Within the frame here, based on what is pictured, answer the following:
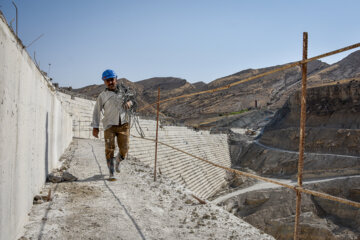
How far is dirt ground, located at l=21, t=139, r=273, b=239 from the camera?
2420 mm

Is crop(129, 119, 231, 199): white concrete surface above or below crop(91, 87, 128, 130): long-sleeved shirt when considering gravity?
below

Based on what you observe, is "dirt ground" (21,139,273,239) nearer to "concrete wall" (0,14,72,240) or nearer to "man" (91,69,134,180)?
"concrete wall" (0,14,72,240)

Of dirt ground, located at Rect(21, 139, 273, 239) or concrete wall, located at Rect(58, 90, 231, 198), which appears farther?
concrete wall, located at Rect(58, 90, 231, 198)

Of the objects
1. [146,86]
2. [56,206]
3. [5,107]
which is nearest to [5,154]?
[5,107]

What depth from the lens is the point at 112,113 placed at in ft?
13.8

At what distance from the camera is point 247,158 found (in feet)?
84.2

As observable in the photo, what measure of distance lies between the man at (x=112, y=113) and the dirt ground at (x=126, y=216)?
26.5 inches

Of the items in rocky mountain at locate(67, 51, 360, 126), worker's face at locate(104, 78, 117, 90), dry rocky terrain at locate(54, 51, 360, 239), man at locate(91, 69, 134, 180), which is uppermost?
rocky mountain at locate(67, 51, 360, 126)

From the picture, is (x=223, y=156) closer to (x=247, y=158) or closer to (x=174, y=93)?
(x=247, y=158)

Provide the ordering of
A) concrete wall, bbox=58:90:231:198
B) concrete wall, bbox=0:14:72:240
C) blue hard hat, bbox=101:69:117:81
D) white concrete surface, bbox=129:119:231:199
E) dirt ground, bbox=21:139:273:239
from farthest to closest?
white concrete surface, bbox=129:119:231:199 < concrete wall, bbox=58:90:231:198 < blue hard hat, bbox=101:69:117:81 < dirt ground, bbox=21:139:273:239 < concrete wall, bbox=0:14:72:240

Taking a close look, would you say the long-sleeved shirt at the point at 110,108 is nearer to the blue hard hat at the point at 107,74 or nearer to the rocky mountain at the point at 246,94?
the blue hard hat at the point at 107,74

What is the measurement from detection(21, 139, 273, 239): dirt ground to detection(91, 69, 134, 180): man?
674mm

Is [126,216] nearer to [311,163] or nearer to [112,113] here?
[112,113]

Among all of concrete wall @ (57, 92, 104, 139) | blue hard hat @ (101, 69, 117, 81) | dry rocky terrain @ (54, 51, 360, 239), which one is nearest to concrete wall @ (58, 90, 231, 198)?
concrete wall @ (57, 92, 104, 139)
